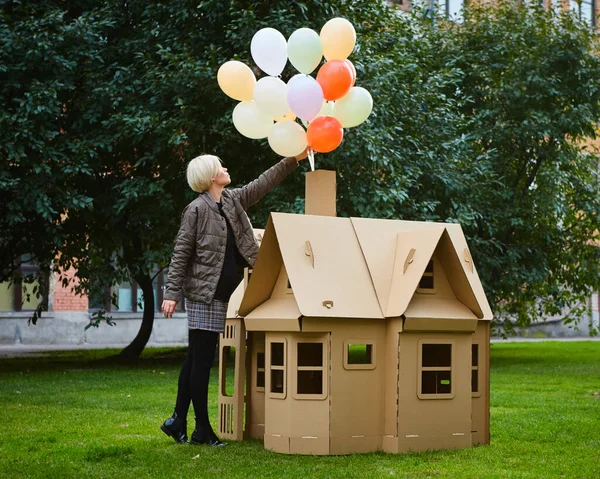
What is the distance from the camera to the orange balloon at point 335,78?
704 cm

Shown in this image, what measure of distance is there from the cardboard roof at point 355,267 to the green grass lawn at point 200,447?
0.97 meters

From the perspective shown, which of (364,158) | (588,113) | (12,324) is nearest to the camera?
(364,158)

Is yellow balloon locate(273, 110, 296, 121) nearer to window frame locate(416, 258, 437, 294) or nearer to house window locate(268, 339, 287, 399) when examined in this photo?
window frame locate(416, 258, 437, 294)

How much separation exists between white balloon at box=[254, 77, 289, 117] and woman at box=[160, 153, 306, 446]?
2.00 feet

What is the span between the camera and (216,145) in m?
15.4

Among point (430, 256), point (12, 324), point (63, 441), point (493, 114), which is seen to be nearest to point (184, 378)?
point (63, 441)

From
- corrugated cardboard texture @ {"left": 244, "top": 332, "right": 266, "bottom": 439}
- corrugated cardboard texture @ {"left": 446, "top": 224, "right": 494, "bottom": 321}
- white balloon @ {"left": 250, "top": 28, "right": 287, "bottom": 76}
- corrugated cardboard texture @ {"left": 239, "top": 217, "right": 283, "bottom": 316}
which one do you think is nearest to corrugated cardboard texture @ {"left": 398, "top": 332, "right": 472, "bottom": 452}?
corrugated cardboard texture @ {"left": 446, "top": 224, "right": 494, "bottom": 321}

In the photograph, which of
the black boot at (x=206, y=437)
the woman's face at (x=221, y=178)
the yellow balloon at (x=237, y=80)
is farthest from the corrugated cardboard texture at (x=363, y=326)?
the yellow balloon at (x=237, y=80)

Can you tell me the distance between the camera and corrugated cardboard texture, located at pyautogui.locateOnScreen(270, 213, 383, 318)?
6266 millimetres

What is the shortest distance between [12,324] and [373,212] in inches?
617

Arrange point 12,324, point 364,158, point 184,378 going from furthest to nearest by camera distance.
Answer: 1. point 12,324
2. point 364,158
3. point 184,378

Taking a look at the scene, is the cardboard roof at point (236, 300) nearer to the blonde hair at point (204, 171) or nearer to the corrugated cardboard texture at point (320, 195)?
the corrugated cardboard texture at point (320, 195)

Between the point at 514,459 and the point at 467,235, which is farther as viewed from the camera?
the point at 467,235

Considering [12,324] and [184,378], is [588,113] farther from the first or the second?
[12,324]
